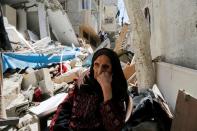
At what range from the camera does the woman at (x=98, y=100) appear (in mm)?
2457

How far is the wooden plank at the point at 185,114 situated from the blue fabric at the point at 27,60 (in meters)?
7.81

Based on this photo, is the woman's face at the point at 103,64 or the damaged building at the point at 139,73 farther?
the damaged building at the point at 139,73

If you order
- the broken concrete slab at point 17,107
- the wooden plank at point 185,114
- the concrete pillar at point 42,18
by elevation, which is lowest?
the broken concrete slab at point 17,107

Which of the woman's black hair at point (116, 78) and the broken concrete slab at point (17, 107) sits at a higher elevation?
the woman's black hair at point (116, 78)

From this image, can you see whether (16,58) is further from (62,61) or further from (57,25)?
(57,25)

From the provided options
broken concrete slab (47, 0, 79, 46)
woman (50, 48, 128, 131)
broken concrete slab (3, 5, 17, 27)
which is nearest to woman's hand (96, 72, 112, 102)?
woman (50, 48, 128, 131)

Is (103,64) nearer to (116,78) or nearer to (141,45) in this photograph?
(116,78)

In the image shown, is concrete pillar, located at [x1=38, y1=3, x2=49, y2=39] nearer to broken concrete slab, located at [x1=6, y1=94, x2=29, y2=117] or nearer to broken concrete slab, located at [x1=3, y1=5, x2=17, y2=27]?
broken concrete slab, located at [x1=3, y1=5, x2=17, y2=27]

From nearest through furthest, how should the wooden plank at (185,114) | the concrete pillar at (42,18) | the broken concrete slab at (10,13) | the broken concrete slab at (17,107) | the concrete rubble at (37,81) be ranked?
the wooden plank at (185,114) < the concrete rubble at (37,81) < the broken concrete slab at (17,107) < the broken concrete slab at (10,13) < the concrete pillar at (42,18)

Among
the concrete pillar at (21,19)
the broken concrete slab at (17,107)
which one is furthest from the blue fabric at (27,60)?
the concrete pillar at (21,19)

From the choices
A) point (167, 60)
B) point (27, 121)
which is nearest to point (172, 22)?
point (167, 60)

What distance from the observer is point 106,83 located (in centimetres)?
248

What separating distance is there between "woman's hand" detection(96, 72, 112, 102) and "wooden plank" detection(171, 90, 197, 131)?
590 millimetres

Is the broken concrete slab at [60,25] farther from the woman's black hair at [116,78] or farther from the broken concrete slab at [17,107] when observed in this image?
the woman's black hair at [116,78]
